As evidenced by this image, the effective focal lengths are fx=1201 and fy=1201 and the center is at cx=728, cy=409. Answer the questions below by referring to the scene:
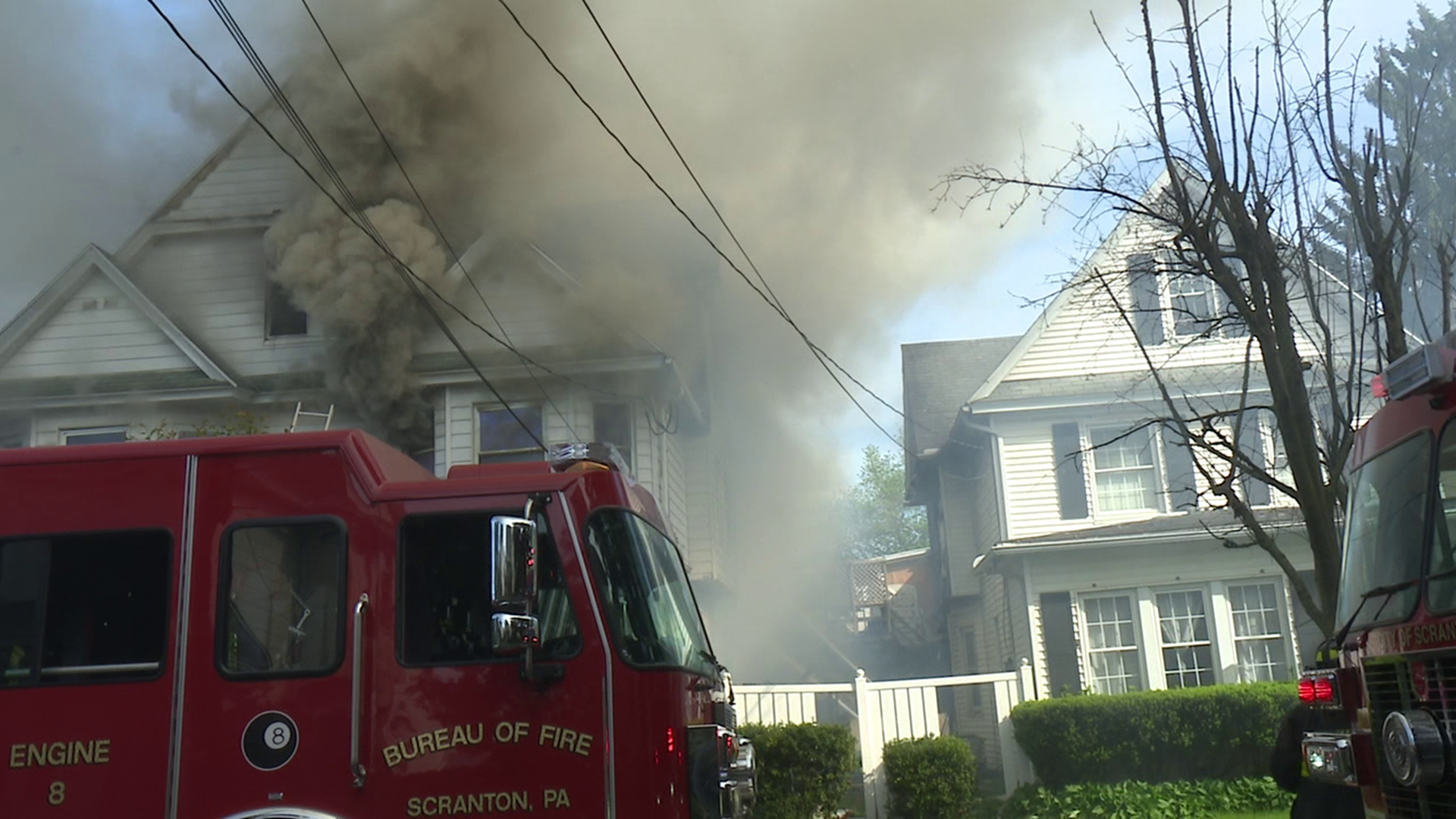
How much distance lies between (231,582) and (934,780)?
7.13m

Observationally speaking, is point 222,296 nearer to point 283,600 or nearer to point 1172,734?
point 283,600

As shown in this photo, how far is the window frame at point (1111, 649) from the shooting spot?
15687mm

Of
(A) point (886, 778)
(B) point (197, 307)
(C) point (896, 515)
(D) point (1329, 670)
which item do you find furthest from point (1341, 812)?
(C) point (896, 515)

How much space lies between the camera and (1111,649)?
51.9 ft

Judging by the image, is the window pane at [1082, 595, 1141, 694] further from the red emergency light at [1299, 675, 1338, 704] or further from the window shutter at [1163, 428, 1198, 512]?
the red emergency light at [1299, 675, 1338, 704]

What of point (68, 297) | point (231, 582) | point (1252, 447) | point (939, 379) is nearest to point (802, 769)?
point (231, 582)

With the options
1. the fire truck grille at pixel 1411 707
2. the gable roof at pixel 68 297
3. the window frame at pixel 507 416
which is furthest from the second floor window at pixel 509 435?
the fire truck grille at pixel 1411 707

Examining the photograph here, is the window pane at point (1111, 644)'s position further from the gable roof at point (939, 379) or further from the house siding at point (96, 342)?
the house siding at point (96, 342)

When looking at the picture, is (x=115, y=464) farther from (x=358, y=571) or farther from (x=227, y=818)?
(x=227, y=818)

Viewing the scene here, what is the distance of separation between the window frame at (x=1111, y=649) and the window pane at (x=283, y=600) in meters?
12.8

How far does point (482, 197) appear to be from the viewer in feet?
52.4

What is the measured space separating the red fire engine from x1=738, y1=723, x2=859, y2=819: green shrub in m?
5.67

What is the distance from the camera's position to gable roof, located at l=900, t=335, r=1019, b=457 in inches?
858

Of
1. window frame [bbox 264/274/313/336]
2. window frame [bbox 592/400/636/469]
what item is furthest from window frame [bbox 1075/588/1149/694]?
window frame [bbox 264/274/313/336]
